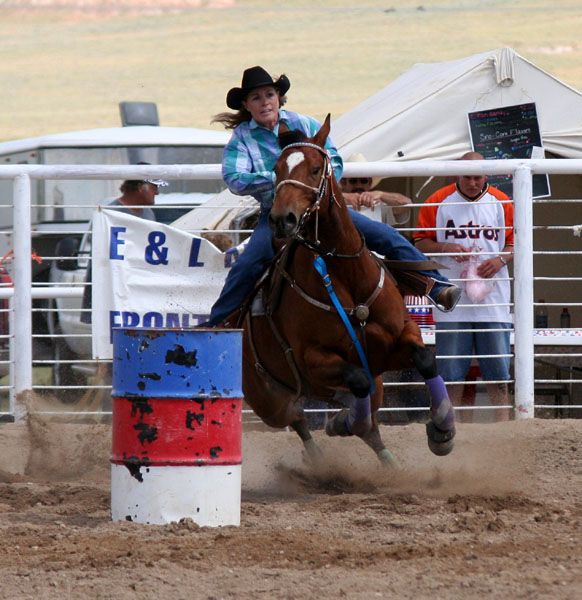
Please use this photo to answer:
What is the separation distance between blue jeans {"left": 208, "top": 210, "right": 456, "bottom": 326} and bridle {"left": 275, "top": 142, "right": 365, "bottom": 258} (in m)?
0.53

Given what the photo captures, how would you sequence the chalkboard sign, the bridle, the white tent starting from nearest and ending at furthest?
the bridle < the chalkboard sign < the white tent

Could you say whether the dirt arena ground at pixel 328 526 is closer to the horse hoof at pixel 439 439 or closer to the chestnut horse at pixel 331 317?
the horse hoof at pixel 439 439

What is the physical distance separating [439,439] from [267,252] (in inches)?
57.8

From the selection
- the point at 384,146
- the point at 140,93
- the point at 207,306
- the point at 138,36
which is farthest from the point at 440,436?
the point at 138,36

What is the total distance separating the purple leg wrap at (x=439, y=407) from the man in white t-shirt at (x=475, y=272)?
2.01 metres

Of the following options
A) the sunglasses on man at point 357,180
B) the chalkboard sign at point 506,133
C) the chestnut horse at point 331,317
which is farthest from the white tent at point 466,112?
the chestnut horse at point 331,317

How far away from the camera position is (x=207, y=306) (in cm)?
952

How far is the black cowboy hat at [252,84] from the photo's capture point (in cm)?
752

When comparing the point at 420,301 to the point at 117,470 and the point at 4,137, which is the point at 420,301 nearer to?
the point at 117,470

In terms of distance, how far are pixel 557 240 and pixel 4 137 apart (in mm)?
29423

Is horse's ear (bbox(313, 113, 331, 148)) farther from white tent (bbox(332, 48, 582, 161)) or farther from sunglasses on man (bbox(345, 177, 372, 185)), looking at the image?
white tent (bbox(332, 48, 582, 161))

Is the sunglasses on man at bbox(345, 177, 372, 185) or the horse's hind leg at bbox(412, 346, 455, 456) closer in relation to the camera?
the horse's hind leg at bbox(412, 346, 455, 456)

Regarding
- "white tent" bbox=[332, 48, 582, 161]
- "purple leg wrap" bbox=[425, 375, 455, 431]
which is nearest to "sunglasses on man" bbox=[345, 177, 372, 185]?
"white tent" bbox=[332, 48, 582, 161]

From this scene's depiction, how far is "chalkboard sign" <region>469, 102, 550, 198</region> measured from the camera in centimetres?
1148
